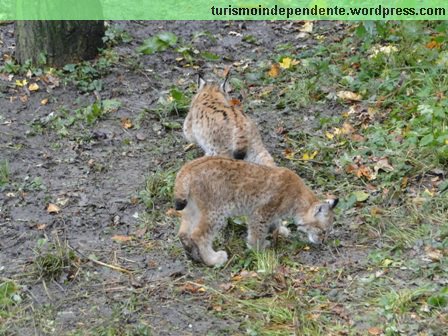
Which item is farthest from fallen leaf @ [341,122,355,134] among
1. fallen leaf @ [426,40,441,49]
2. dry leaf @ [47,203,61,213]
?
dry leaf @ [47,203,61,213]

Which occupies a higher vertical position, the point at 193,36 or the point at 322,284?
the point at 193,36

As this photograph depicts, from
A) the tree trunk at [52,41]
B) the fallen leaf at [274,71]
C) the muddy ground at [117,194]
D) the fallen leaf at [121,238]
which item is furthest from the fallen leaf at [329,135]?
the tree trunk at [52,41]

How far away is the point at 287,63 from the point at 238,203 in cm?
351

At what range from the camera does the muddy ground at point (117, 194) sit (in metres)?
5.99

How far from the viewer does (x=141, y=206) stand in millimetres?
7391

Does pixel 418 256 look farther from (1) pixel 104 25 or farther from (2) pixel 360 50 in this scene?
(1) pixel 104 25

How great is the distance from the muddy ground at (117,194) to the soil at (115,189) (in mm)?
10

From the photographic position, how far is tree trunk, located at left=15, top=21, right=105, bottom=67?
966 cm

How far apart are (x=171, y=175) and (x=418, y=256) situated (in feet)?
8.05

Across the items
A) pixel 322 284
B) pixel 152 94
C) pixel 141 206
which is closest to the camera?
pixel 322 284

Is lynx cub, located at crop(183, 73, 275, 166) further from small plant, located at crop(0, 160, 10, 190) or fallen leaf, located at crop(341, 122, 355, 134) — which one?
small plant, located at crop(0, 160, 10, 190)

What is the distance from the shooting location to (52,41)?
31.8ft

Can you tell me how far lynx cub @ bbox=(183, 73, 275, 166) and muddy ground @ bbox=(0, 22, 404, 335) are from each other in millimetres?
365

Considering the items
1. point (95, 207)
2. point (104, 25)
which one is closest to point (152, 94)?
point (104, 25)
